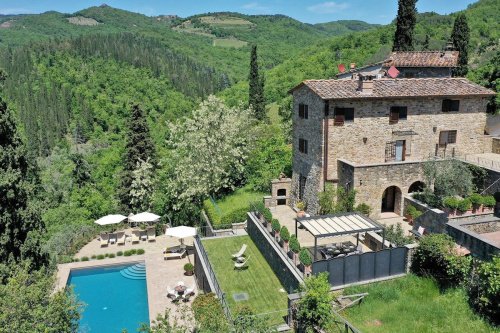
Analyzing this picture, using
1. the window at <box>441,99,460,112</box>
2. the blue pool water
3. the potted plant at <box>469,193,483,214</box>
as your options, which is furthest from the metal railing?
the window at <box>441,99,460,112</box>

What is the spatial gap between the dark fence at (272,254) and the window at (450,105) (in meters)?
14.8

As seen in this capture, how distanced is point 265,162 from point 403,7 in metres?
20.3

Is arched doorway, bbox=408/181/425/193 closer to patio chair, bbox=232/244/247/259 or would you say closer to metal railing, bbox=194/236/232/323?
patio chair, bbox=232/244/247/259

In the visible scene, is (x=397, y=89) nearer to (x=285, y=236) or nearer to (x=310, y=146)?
(x=310, y=146)

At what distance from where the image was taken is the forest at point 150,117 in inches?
1406

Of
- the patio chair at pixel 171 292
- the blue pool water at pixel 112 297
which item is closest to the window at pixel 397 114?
the patio chair at pixel 171 292

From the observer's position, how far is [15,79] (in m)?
119

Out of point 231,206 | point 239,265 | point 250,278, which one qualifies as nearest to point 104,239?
point 231,206

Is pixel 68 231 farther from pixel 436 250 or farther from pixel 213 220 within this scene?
pixel 436 250

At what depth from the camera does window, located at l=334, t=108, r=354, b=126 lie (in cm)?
2556

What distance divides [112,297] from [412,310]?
1746cm

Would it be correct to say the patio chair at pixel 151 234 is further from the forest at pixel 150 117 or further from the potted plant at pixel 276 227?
Answer: the potted plant at pixel 276 227

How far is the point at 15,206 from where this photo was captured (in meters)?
21.1

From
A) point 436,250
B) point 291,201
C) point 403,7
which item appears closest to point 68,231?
point 291,201
